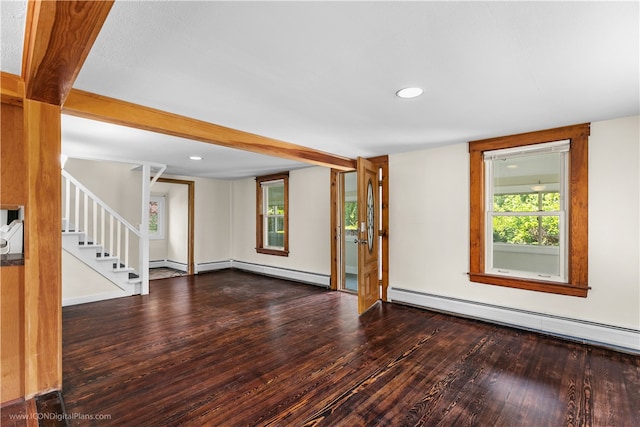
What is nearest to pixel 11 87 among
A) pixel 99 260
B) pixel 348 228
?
pixel 99 260

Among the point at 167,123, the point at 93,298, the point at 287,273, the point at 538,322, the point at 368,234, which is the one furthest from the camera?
the point at 287,273

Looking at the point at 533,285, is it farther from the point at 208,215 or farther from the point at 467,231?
the point at 208,215

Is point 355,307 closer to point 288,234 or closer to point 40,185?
point 288,234

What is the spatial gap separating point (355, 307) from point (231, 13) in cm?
376

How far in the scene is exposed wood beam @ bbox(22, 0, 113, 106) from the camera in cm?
108

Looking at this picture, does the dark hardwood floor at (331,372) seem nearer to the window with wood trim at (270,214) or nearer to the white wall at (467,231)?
the white wall at (467,231)

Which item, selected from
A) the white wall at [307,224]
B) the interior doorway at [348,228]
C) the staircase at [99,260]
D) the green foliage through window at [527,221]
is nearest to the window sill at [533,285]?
the green foliage through window at [527,221]

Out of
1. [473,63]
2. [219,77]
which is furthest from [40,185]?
[473,63]

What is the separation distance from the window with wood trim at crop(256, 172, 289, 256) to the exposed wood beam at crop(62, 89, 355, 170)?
2658 millimetres

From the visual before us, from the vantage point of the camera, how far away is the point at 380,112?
271 cm

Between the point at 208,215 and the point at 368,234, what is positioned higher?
the point at 208,215

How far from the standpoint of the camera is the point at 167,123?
2.69 m

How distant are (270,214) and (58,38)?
552cm

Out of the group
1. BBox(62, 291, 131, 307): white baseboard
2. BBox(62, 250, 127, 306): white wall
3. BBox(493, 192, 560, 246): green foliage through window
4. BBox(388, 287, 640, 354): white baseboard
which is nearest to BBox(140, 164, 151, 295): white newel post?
BBox(62, 291, 131, 307): white baseboard
